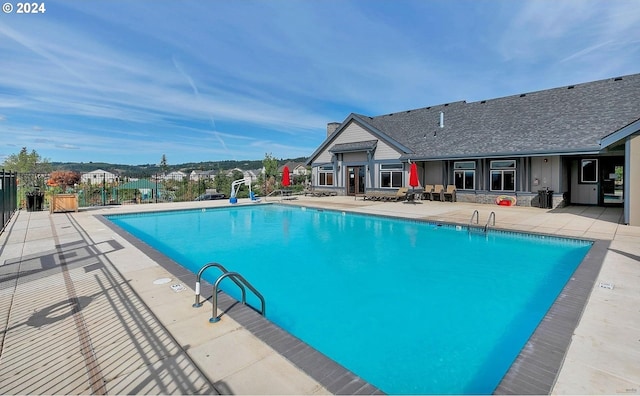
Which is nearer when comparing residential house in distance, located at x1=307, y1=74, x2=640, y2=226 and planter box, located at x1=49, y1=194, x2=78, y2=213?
residential house in distance, located at x1=307, y1=74, x2=640, y2=226

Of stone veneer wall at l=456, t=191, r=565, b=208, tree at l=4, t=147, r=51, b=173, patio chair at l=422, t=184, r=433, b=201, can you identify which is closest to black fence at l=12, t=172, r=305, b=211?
tree at l=4, t=147, r=51, b=173

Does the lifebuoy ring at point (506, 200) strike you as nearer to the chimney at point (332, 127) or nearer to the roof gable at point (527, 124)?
the roof gable at point (527, 124)

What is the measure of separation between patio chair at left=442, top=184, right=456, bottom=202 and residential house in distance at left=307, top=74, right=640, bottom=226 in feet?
0.87

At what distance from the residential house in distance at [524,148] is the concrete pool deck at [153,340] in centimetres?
879

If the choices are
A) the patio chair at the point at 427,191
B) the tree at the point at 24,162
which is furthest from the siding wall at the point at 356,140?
the tree at the point at 24,162

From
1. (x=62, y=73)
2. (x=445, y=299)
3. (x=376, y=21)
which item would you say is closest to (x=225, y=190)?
(x=62, y=73)

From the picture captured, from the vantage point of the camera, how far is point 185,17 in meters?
12.5

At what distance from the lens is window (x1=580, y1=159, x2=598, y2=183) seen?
1425 cm

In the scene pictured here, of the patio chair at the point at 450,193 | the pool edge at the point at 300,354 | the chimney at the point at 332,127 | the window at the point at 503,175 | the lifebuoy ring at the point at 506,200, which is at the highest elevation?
the chimney at the point at 332,127

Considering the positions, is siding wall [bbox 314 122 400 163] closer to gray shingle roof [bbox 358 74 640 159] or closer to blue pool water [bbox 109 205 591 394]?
gray shingle roof [bbox 358 74 640 159]

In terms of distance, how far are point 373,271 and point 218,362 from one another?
4.71 metres

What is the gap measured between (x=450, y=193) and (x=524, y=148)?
4166 mm

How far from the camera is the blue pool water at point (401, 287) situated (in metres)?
3.69

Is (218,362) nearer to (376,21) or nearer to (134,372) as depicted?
(134,372)
